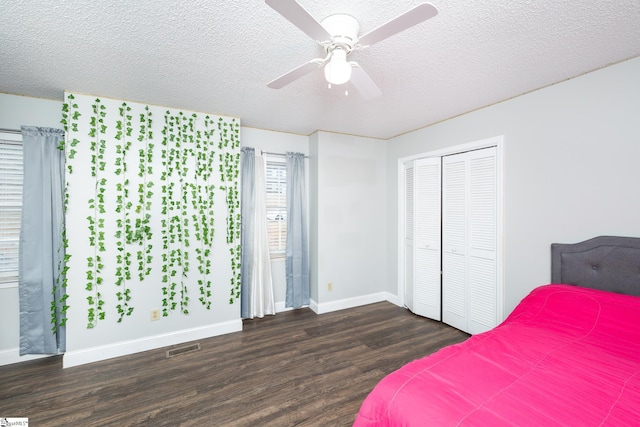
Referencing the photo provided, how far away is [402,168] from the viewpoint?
3.96 metres

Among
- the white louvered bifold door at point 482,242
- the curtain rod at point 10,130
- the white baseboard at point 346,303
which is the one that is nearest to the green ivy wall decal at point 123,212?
the curtain rod at point 10,130

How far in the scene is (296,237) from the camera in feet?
12.6

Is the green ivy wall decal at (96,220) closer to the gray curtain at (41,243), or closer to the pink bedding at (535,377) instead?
the gray curtain at (41,243)

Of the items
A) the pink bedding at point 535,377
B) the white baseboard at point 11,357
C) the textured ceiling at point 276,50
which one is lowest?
the white baseboard at point 11,357

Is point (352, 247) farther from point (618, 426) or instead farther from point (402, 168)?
point (618, 426)

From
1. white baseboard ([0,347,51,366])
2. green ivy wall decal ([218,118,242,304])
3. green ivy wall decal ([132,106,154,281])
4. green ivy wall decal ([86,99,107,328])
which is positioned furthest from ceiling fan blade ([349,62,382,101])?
white baseboard ([0,347,51,366])

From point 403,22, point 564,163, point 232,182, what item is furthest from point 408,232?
point 403,22

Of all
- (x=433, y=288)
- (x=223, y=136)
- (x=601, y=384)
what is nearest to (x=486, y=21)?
(x=601, y=384)

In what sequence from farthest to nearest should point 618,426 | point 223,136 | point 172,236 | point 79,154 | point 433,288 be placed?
point 433,288 < point 223,136 < point 172,236 < point 79,154 < point 618,426

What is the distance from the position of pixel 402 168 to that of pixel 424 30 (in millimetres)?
2440

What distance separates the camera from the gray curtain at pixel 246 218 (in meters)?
3.50

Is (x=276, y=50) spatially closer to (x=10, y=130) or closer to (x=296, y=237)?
(x=296, y=237)

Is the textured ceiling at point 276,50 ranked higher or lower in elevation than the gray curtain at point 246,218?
higher

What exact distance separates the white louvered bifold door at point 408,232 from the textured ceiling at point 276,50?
1.18 meters
